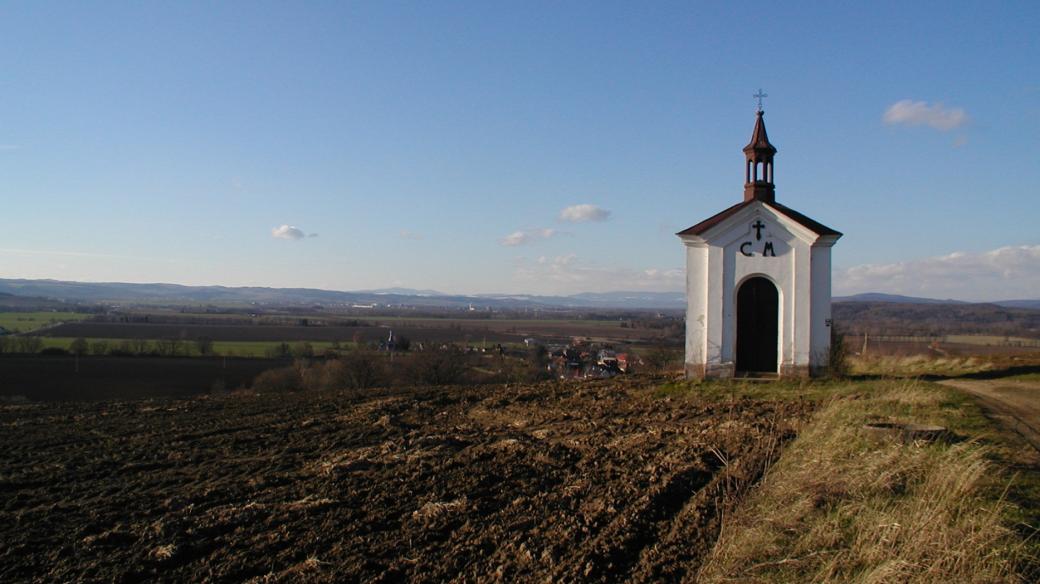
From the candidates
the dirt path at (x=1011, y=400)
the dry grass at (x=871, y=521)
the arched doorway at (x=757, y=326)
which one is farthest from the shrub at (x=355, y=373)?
the dry grass at (x=871, y=521)

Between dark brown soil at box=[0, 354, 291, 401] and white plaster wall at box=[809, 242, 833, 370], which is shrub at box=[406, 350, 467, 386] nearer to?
dark brown soil at box=[0, 354, 291, 401]

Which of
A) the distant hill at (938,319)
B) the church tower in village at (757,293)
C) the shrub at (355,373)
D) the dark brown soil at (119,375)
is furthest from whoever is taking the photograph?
the distant hill at (938,319)

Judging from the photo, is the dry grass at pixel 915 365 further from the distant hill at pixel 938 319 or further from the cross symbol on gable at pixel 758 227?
the distant hill at pixel 938 319

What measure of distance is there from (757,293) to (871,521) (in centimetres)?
1212

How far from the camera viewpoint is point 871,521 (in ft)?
16.4

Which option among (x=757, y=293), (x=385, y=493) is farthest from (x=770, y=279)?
(x=385, y=493)

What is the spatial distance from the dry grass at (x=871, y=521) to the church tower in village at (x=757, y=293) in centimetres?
872

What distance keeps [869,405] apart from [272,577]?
9213 millimetres

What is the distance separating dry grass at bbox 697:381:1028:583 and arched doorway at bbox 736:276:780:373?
356 inches

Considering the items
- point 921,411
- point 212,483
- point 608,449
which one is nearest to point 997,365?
point 921,411

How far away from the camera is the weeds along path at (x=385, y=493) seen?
210 inches

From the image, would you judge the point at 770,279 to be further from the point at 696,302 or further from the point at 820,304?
the point at 696,302

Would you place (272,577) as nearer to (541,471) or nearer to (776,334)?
(541,471)

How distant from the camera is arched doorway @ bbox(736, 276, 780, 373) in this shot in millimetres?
16562
